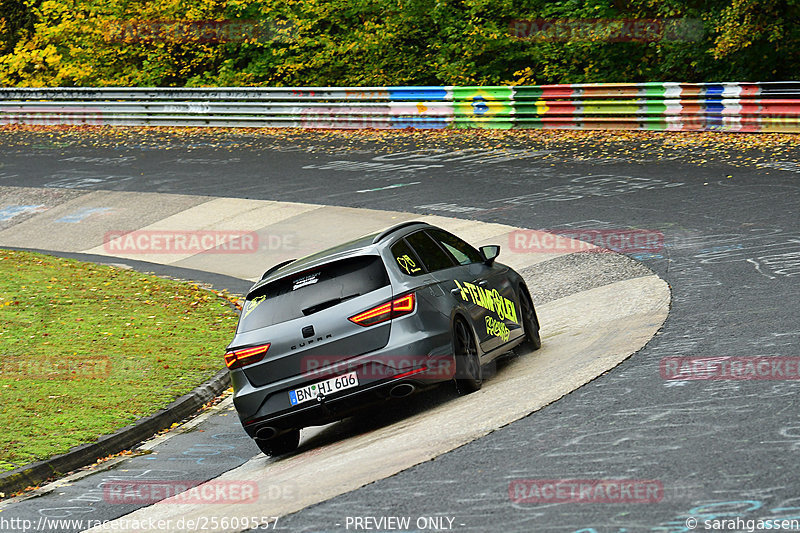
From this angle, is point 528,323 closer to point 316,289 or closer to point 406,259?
point 406,259

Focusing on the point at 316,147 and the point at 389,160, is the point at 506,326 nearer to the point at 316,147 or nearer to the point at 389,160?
the point at 389,160

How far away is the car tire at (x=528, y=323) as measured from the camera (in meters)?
10.7

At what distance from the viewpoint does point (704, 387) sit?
8.06 meters

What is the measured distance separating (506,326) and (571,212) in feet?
25.8

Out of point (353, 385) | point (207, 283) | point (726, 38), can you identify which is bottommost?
point (207, 283)

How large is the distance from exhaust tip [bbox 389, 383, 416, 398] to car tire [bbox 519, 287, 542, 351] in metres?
2.46

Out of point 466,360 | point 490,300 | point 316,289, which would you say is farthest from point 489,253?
point 316,289

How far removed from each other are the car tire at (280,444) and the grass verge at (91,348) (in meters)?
1.67

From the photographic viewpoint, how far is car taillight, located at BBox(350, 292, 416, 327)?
852 centimetres

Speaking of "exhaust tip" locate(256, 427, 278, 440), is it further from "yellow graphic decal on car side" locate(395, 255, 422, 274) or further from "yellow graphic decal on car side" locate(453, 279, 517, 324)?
"yellow graphic decal on car side" locate(453, 279, 517, 324)

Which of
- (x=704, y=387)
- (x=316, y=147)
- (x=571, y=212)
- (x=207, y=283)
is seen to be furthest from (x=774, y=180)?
(x=316, y=147)

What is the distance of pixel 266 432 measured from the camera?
28.3 feet

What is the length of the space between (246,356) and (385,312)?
1.15m

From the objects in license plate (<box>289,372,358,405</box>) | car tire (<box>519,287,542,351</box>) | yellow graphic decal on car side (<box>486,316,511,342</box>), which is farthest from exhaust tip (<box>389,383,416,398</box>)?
car tire (<box>519,287,542,351</box>)
